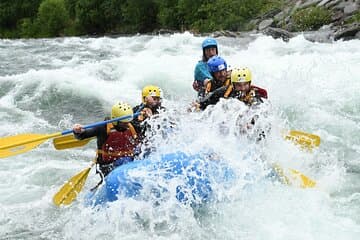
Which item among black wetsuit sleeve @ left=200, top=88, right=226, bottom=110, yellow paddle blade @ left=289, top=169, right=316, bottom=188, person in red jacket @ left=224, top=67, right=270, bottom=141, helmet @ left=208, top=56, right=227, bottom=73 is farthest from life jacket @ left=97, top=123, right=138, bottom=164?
yellow paddle blade @ left=289, top=169, right=316, bottom=188

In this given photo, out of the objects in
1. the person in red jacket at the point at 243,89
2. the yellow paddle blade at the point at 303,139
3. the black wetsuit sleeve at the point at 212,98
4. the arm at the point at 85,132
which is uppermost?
the person in red jacket at the point at 243,89

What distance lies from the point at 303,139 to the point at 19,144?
3516 millimetres

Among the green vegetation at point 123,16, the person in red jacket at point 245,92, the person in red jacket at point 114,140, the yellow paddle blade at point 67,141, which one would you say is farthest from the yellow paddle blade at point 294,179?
the green vegetation at point 123,16

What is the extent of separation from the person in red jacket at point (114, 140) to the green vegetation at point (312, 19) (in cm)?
1505

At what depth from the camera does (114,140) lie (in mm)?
5699

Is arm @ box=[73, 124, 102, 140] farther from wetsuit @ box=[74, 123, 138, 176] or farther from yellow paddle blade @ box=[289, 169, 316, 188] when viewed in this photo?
yellow paddle blade @ box=[289, 169, 316, 188]

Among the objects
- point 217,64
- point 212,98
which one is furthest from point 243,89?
point 217,64

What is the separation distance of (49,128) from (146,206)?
435 cm

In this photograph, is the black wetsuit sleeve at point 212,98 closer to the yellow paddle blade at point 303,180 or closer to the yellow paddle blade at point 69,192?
the yellow paddle blade at point 303,180

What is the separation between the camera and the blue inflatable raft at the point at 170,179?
5.27 meters

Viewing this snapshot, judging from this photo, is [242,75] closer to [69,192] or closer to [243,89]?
[243,89]

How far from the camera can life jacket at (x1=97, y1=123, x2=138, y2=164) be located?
5.70 metres

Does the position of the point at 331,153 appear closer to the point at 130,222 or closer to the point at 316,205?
the point at 316,205

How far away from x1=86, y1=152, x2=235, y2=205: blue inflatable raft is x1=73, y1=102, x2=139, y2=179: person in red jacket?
32cm
